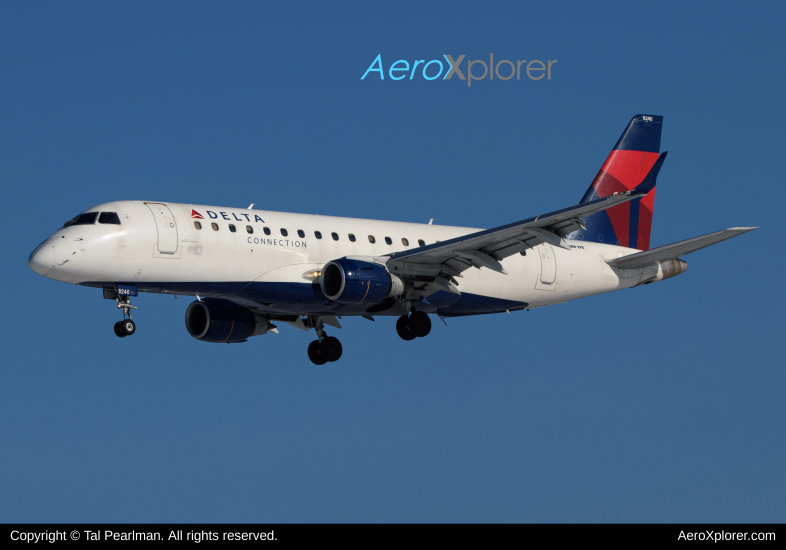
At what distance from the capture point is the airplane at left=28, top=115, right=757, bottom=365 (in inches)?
1419

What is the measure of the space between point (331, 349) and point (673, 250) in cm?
1469

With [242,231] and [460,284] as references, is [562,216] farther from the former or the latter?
[242,231]

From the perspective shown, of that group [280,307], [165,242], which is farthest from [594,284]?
[165,242]

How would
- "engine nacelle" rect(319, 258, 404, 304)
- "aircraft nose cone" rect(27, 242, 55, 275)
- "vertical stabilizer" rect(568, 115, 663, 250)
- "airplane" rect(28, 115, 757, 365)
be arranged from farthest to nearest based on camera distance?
1. "vertical stabilizer" rect(568, 115, 663, 250)
2. "engine nacelle" rect(319, 258, 404, 304)
3. "airplane" rect(28, 115, 757, 365)
4. "aircraft nose cone" rect(27, 242, 55, 275)

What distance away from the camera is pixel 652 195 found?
49.9 metres

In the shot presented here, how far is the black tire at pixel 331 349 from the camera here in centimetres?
4469

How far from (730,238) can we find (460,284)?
10762mm

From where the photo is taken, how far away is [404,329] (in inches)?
1623

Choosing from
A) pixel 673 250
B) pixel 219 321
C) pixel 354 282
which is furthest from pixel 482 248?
pixel 219 321

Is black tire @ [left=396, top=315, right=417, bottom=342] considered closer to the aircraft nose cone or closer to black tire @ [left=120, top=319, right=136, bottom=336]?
black tire @ [left=120, top=319, right=136, bottom=336]

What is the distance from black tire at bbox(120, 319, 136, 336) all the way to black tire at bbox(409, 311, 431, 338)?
1077 centimetres

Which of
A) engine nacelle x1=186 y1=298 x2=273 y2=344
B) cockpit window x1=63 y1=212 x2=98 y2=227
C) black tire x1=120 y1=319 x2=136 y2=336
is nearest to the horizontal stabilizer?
engine nacelle x1=186 y1=298 x2=273 y2=344

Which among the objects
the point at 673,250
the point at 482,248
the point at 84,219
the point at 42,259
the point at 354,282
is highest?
the point at 84,219

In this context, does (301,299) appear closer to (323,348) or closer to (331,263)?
(331,263)
